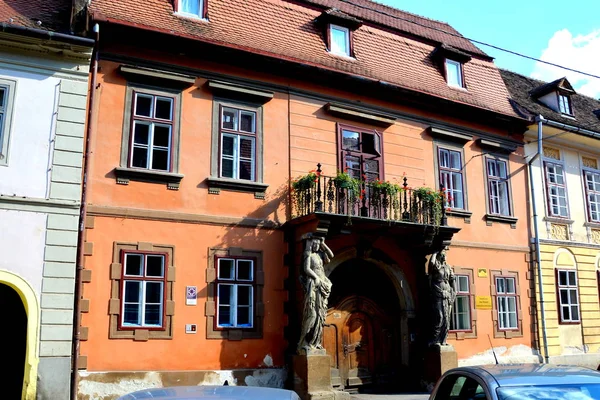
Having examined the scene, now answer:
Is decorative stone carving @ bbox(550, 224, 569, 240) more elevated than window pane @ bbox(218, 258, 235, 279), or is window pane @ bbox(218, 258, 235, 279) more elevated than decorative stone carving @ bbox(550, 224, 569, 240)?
decorative stone carving @ bbox(550, 224, 569, 240)

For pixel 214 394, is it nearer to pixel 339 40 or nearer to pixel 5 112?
pixel 5 112

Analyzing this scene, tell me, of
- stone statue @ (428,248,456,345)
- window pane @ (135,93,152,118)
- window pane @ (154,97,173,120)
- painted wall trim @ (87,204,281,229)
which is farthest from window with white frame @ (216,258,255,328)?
stone statue @ (428,248,456,345)

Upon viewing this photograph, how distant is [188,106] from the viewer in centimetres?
1308

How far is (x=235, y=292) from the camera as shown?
1280 centimetres

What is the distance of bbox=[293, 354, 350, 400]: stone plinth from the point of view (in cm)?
1212

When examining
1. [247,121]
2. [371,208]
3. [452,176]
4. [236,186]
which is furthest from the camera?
[452,176]

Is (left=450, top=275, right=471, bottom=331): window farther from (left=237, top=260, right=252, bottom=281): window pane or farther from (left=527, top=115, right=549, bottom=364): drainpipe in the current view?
(left=237, top=260, right=252, bottom=281): window pane

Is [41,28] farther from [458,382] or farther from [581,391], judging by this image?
[581,391]

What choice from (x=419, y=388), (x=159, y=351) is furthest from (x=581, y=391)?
(x=419, y=388)

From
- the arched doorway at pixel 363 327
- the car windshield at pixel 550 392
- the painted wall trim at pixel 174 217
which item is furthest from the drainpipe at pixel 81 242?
the car windshield at pixel 550 392

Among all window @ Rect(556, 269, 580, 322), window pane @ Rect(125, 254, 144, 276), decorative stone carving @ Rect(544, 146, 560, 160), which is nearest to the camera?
window pane @ Rect(125, 254, 144, 276)

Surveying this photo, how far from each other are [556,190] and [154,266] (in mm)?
12718

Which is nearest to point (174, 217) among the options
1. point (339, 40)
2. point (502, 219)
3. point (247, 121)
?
point (247, 121)

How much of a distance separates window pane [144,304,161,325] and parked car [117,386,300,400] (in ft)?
25.0
